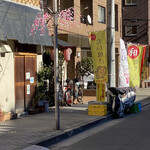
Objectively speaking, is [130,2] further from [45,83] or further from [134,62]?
[45,83]

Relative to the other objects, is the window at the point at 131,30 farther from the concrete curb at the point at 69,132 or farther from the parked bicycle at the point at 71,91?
the concrete curb at the point at 69,132

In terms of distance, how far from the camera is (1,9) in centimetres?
1452

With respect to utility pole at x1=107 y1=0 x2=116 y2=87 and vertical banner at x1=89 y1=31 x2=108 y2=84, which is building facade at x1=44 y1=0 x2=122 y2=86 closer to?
utility pole at x1=107 y1=0 x2=116 y2=87

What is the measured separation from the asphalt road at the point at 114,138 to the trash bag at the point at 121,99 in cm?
111

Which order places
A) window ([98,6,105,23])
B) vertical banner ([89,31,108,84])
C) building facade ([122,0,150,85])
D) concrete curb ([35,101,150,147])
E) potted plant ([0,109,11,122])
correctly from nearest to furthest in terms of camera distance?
concrete curb ([35,101,150,147]) → potted plant ([0,109,11,122]) → vertical banner ([89,31,108,84]) → window ([98,6,105,23]) → building facade ([122,0,150,85])

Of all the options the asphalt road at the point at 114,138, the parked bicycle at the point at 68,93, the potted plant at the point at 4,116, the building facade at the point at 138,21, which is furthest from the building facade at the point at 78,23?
the building facade at the point at 138,21

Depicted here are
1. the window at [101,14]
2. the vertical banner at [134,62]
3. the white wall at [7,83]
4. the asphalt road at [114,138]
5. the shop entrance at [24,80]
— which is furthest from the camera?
the window at [101,14]

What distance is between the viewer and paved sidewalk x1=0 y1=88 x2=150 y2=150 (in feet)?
34.3

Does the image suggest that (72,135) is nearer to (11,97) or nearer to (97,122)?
(97,122)

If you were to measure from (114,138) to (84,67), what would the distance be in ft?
46.4

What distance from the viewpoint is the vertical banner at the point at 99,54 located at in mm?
16297

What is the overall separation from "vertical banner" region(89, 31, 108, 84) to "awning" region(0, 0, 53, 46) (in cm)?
210

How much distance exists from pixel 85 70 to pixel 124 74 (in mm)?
7847

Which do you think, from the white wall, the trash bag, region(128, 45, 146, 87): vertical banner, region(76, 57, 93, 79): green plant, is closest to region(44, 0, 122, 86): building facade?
region(76, 57, 93, 79): green plant
